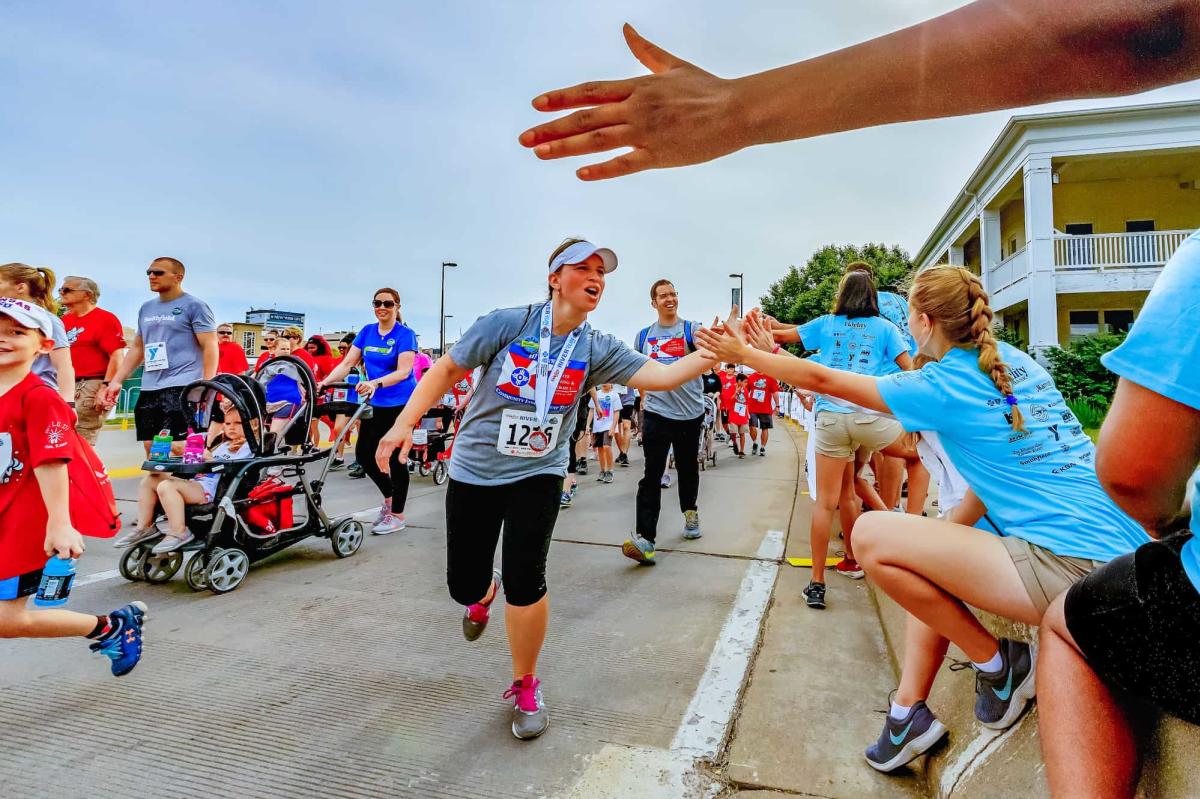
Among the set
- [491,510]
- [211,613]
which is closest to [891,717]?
[491,510]

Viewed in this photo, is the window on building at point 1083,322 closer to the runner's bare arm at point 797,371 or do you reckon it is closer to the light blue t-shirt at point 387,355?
the light blue t-shirt at point 387,355

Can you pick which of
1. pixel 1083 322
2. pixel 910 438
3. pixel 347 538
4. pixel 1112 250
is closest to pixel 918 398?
pixel 910 438

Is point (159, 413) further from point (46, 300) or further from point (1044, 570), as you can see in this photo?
point (1044, 570)

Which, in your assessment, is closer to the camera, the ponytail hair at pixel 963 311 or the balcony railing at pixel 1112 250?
the ponytail hair at pixel 963 311

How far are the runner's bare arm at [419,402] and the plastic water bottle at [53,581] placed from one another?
4.48ft

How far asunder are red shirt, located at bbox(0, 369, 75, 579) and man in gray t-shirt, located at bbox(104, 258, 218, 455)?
253 centimetres

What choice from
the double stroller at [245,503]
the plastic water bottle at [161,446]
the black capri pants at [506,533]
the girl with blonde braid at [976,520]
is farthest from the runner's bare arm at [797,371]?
the plastic water bottle at [161,446]

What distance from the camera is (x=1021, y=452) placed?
1851 mm

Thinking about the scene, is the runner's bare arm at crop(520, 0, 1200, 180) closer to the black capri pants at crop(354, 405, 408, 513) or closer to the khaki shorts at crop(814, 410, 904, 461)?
the khaki shorts at crop(814, 410, 904, 461)

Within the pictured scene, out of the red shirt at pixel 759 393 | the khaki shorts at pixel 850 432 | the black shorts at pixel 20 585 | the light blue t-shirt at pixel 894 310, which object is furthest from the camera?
the red shirt at pixel 759 393

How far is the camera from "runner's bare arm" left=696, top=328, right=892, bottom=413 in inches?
84.7

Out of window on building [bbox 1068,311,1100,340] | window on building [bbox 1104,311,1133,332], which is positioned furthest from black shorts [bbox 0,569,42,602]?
window on building [bbox 1068,311,1100,340]

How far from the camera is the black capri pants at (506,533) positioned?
250cm

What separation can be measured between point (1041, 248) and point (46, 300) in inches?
822
